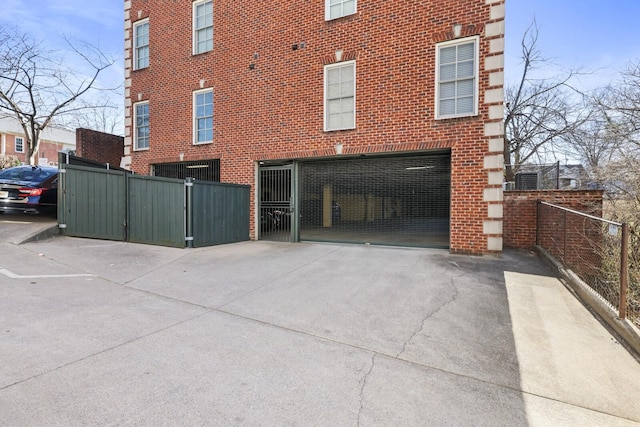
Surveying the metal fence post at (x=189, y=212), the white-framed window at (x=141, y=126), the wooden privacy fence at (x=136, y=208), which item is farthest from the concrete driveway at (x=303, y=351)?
the white-framed window at (x=141, y=126)

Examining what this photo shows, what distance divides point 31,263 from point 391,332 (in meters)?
6.89

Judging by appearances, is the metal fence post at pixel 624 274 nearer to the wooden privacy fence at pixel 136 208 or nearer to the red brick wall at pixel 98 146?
the wooden privacy fence at pixel 136 208

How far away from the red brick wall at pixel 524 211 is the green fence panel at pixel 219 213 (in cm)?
738

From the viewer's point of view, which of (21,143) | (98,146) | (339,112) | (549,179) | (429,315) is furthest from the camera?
(21,143)

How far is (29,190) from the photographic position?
9578mm

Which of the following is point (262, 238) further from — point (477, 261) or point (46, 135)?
point (46, 135)

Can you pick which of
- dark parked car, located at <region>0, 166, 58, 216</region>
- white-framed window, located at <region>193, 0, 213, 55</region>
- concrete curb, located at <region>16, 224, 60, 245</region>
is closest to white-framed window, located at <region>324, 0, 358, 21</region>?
white-framed window, located at <region>193, 0, 213, 55</region>

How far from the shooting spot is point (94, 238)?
377 inches

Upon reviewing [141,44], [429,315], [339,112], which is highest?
[141,44]

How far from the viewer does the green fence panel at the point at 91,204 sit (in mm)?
9469

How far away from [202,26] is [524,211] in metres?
11.7

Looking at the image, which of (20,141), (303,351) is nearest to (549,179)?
(303,351)

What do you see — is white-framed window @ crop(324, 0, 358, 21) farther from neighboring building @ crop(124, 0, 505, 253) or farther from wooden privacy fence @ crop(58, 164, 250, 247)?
wooden privacy fence @ crop(58, 164, 250, 247)

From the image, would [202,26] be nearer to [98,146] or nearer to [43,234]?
[98,146]
